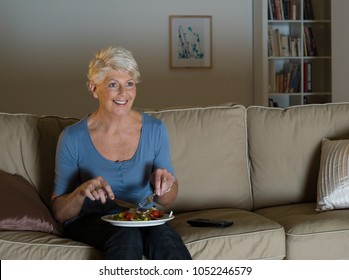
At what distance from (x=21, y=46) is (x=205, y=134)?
3715 mm

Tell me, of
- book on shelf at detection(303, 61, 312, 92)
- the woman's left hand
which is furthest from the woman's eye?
book on shelf at detection(303, 61, 312, 92)

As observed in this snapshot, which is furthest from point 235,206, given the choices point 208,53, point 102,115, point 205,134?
point 208,53

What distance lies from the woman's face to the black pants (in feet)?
1.49

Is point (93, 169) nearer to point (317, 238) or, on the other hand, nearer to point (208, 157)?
point (208, 157)

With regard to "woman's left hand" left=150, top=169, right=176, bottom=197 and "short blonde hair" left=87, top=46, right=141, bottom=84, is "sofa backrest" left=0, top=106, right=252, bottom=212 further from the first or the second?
"woman's left hand" left=150, top=169, right=176, bottom=197

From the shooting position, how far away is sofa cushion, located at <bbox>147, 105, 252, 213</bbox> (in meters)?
3.27

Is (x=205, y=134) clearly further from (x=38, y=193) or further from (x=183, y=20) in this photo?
(x=183, y=20)

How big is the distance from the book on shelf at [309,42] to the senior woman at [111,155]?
428 centimetres

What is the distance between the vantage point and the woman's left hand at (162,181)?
2609mm

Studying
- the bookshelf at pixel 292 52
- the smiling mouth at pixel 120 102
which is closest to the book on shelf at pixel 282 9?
the bookshelf at pixel 292 52

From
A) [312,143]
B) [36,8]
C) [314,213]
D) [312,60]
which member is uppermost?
[36,8]

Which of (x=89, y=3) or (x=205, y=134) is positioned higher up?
(x=89, y=3)

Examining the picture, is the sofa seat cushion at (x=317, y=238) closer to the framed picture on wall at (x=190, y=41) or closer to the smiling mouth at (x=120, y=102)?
the smiling mouth at (x=120, y=102)

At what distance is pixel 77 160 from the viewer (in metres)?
2.79
